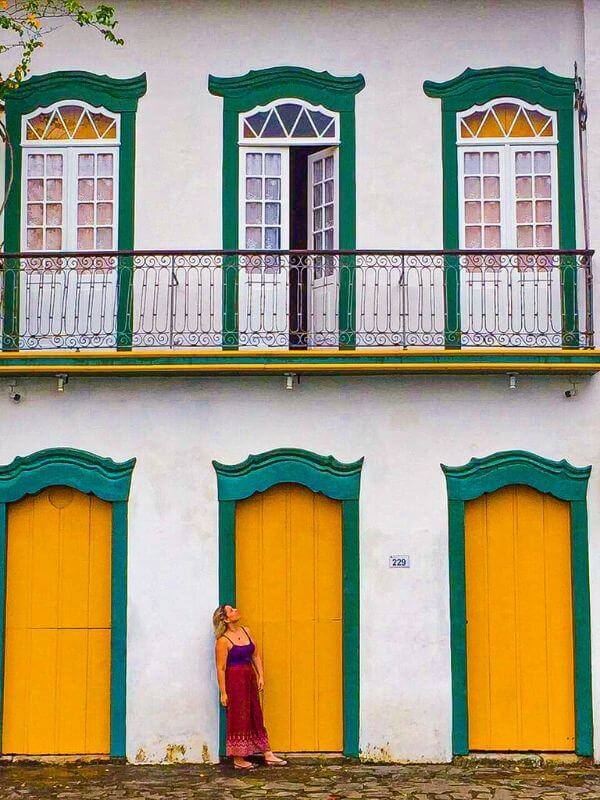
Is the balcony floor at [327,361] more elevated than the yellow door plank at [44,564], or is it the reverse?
the balcony floor at [327,361]

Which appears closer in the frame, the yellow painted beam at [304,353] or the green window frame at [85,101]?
the yellow painted beam at [304,353]

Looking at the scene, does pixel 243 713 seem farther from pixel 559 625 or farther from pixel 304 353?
pixel 304 353

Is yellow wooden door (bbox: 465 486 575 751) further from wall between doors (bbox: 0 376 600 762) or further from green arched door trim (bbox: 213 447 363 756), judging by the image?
green arched door trim (bbox: 213 447 363 756)

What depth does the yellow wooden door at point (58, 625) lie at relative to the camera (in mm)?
10977

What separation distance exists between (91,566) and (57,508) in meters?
0.68

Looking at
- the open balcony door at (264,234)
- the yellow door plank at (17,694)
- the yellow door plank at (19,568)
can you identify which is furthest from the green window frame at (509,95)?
the yellow door plank at (17,694)

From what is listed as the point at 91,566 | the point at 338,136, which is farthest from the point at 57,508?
the point at 338,136

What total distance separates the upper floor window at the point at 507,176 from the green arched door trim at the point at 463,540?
2.28 meters

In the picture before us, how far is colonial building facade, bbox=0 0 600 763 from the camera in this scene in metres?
10.9

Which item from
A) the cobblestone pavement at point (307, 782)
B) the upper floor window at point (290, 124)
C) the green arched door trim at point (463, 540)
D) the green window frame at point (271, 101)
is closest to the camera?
the cobblestone pavement at point (307, 782)

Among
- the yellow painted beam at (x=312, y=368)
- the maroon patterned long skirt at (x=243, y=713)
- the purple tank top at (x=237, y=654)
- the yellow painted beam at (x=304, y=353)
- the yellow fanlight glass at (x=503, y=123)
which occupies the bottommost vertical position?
the maroon patterned long skirt at (x=243, y=713)

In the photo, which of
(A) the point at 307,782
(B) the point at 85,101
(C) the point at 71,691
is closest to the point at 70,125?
(B) the point at 85,101

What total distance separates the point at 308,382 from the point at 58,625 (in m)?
3.48

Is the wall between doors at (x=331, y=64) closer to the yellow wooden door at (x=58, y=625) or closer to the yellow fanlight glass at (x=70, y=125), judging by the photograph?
the yellow fanlight glass at (x=70, y=125)
